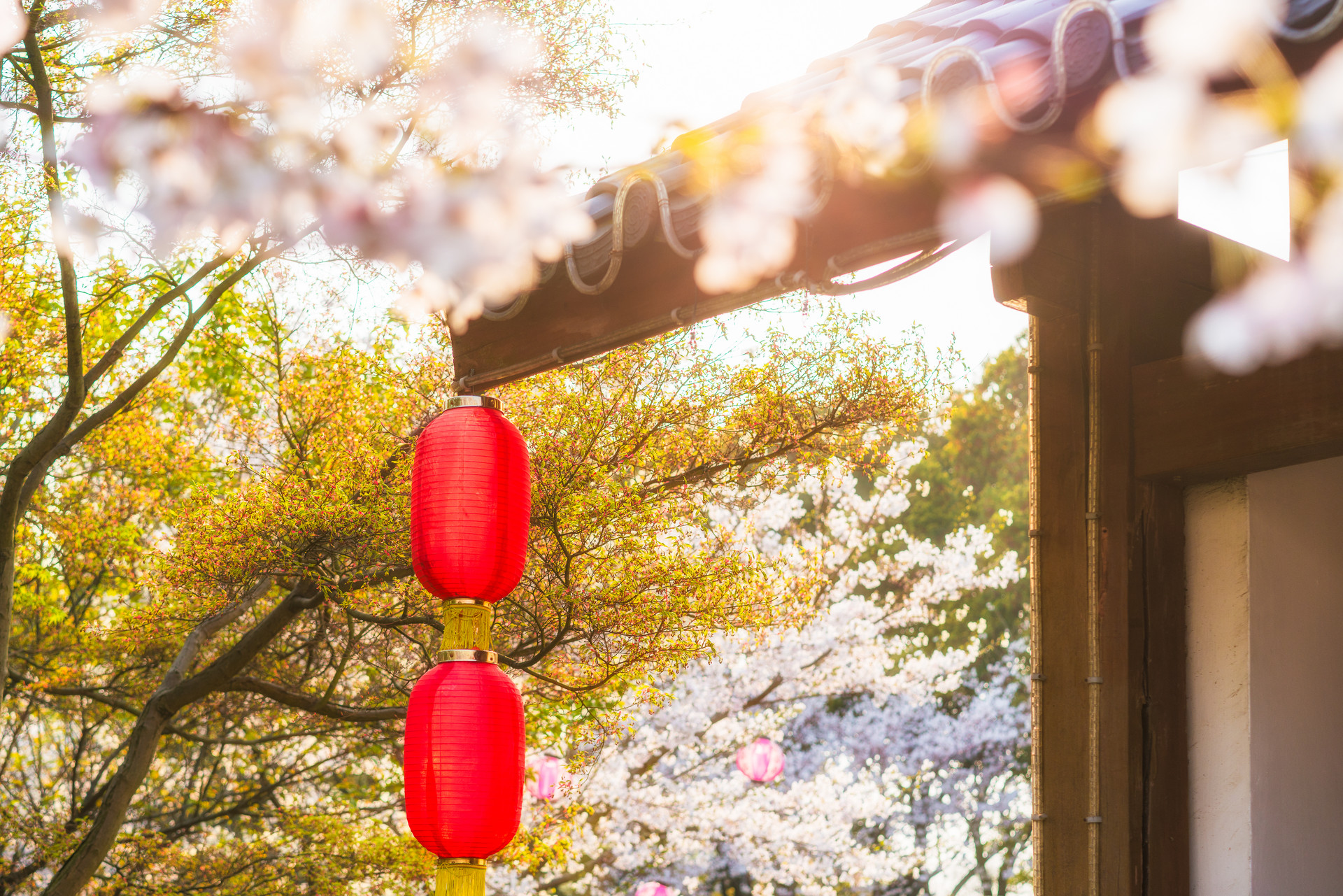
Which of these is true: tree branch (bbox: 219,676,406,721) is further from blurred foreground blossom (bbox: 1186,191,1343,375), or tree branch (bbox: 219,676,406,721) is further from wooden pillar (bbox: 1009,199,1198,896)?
blurred foreground blossom (bbox: 1186,191,1343,375)

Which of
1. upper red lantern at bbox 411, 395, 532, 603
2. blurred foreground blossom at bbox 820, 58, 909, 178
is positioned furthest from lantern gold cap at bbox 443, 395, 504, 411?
blurred foreground blossom at bbox 820, 58, 909, 178

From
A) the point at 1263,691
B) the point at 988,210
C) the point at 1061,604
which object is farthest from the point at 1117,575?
the point at 988,210

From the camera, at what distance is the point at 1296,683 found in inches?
111

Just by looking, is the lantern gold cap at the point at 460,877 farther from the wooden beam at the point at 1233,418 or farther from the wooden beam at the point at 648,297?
the wooden beam at the point at 1233,418

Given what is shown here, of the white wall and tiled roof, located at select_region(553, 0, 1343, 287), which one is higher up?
tiled roof, located at select_region(553, 0, 1343, 287)

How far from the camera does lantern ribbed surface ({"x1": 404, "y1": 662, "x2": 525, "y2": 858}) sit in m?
3.34

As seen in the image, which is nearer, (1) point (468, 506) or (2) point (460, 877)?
(2) point (460, 877)

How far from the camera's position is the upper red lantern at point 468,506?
3.48 meters

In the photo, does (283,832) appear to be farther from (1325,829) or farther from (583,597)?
(1325,829)

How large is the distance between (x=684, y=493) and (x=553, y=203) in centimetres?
390

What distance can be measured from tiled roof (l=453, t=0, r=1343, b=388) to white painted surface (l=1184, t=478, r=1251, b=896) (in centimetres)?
111

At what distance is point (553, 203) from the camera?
2896mm

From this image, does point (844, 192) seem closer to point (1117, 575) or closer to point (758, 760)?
point (1117, 575)

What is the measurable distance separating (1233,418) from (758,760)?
31.9ft
